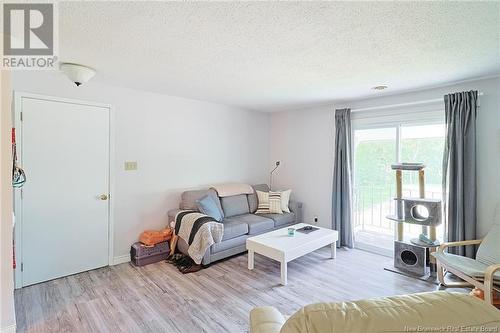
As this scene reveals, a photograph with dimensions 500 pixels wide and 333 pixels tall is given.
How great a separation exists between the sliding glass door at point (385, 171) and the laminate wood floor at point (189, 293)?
72 cm

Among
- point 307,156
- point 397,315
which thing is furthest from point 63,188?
point 307,156

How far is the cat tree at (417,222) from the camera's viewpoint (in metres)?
3.14

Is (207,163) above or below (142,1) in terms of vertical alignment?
below

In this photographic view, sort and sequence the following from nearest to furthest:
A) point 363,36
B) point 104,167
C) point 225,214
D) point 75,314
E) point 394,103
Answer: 1. point 363,36
2. point 75,314
3. point 104,167
4. point 394,103
5. point 225,214

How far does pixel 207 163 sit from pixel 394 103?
3062 millimetres

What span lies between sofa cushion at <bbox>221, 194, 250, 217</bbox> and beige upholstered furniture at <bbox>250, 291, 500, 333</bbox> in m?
3.40

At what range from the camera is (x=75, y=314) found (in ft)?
7.63

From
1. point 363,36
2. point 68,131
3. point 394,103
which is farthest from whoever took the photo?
point 394,103

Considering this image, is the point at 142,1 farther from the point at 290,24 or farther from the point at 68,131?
the point at 68,131

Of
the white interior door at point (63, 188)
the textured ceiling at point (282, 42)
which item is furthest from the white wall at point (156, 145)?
the textured ceiling at point (282, 42)

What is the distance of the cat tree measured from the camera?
10.3 ft

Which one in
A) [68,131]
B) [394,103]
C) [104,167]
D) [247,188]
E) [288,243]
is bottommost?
[288,243]

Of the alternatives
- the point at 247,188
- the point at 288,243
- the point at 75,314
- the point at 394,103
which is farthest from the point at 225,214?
the point at 394,103

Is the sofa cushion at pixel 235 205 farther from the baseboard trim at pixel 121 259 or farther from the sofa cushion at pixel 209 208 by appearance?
the baseboard trim at pixel 121 259
